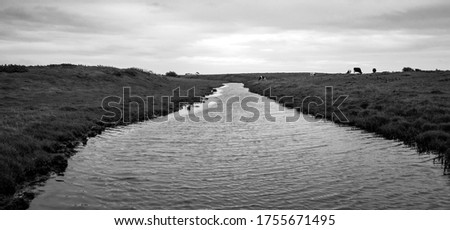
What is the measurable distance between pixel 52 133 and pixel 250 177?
12.4m

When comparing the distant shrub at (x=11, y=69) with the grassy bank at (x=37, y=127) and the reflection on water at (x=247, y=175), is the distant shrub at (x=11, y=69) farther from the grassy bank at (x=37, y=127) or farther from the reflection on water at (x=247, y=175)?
the reflection on water at (x=247, y=175)

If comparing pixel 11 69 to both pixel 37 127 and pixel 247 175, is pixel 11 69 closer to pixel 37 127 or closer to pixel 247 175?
pixel 37 127

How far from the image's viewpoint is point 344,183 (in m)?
14.5

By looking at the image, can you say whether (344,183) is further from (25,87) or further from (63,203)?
(25,87)

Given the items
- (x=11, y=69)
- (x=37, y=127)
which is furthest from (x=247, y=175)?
(x=11, y=69)

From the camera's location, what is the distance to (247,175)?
15.8 metres

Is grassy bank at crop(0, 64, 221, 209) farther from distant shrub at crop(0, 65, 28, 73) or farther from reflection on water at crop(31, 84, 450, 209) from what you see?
distant shrub at crop(0, 65, 28, 73)

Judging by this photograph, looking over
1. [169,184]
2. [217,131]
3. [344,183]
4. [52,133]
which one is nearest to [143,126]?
[217,131]

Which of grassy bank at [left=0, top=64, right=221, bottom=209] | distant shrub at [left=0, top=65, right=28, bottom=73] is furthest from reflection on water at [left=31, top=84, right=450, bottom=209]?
distant shrub at [left=0, top=65, right=28, bottom=73]

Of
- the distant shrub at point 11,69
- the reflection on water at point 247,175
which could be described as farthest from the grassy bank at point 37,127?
the distant shrub at point 11,69

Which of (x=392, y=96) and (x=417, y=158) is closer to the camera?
(x=417, y=158)

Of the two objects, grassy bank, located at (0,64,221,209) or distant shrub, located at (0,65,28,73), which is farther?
distant shrub, located at (0,65,28,73)

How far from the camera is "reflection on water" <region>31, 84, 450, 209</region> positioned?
41.3 ft

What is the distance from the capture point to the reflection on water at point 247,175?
1260 centimetres
